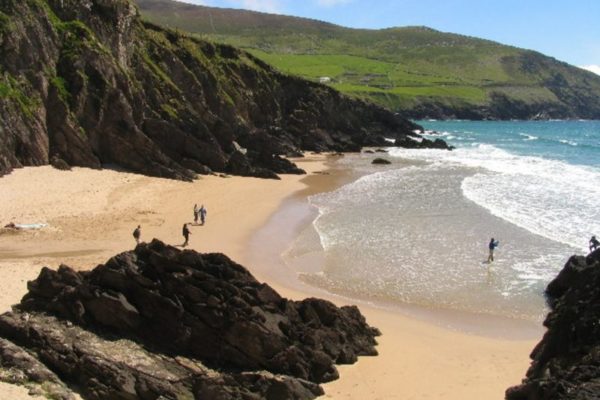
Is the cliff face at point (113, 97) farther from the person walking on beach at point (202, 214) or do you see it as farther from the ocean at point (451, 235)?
the person walking on beach at point (202, 214)

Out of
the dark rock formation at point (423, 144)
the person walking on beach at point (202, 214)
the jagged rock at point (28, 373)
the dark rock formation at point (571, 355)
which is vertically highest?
the dark rock formation at point (423, 144)

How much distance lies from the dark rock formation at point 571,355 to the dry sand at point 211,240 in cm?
208

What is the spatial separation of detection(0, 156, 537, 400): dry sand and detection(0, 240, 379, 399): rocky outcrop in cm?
129

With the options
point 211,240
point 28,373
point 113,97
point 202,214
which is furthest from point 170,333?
point 113,97

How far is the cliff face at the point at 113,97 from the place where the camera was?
44.2 metres

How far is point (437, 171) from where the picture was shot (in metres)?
63.4

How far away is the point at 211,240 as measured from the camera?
32.0m

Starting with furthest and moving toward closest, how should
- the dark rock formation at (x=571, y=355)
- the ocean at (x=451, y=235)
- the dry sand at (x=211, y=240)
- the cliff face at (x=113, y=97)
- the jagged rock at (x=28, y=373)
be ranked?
the cliff face at (x=113, y=97) < the ocean at (x=451, y=235) < the dry sand at (x=211, y=240) < the jagged rock at (x=28, y=373) < the dark rock formation at (x=571, y=355)

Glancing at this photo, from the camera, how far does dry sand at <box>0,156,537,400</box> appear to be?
17266mm

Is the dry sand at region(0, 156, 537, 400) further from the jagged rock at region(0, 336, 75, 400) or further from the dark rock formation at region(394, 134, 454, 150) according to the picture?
the dark rock formation at region(394, 134, 454, 150)

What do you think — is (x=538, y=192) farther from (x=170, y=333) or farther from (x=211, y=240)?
(x=170, y=333)

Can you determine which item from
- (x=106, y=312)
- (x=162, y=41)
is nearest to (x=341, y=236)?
(x=106, y=312)

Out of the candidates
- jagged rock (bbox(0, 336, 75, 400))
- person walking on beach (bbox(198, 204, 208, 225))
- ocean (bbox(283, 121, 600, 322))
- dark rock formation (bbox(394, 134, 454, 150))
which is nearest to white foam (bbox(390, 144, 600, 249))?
ocean (bbox(283, 121, 600, 322))

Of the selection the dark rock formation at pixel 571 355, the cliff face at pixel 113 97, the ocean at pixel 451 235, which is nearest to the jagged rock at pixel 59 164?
the cliff face at pixel 113 97
